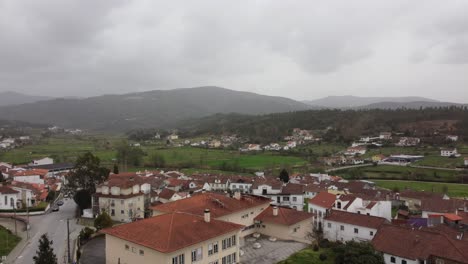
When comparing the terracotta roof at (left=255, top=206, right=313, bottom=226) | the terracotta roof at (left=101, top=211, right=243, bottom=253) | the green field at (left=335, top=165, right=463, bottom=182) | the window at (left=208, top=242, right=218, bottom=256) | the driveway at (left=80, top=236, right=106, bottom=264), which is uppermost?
the terracotta roof at (left=101, top=211, right=243, bottom=253)

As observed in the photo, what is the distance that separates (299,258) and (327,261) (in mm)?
2181

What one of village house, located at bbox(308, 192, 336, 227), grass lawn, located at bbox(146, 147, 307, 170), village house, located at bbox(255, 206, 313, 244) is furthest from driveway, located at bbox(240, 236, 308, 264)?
grass lawn, located at bbox(146, 147, 307, 170)

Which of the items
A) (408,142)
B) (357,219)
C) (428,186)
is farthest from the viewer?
(408,142)

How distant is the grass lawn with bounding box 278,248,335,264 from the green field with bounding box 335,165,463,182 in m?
49.2

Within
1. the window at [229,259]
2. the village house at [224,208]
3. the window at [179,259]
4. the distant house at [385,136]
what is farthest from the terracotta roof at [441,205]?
the distant house at [385,136]

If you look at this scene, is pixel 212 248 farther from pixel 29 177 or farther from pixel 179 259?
pixel 29 177

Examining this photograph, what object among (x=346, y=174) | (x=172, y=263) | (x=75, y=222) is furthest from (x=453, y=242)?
(x=346, y=174)

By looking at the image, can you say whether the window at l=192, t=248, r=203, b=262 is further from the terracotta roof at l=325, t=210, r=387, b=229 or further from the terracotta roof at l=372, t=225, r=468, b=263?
the terracotta roof at l=325, t=210, r=387, b=229

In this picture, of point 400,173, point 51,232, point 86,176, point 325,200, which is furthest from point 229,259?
point 400,173

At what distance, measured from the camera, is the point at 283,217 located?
32156 mm

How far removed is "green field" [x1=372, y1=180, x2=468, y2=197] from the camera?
5938 centimetres

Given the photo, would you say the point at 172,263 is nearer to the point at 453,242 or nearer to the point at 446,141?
the point at 453,242

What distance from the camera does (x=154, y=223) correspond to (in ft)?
77.0

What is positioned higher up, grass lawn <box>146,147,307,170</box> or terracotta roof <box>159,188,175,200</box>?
terracotta roof <box>159,188,175,200</box>
